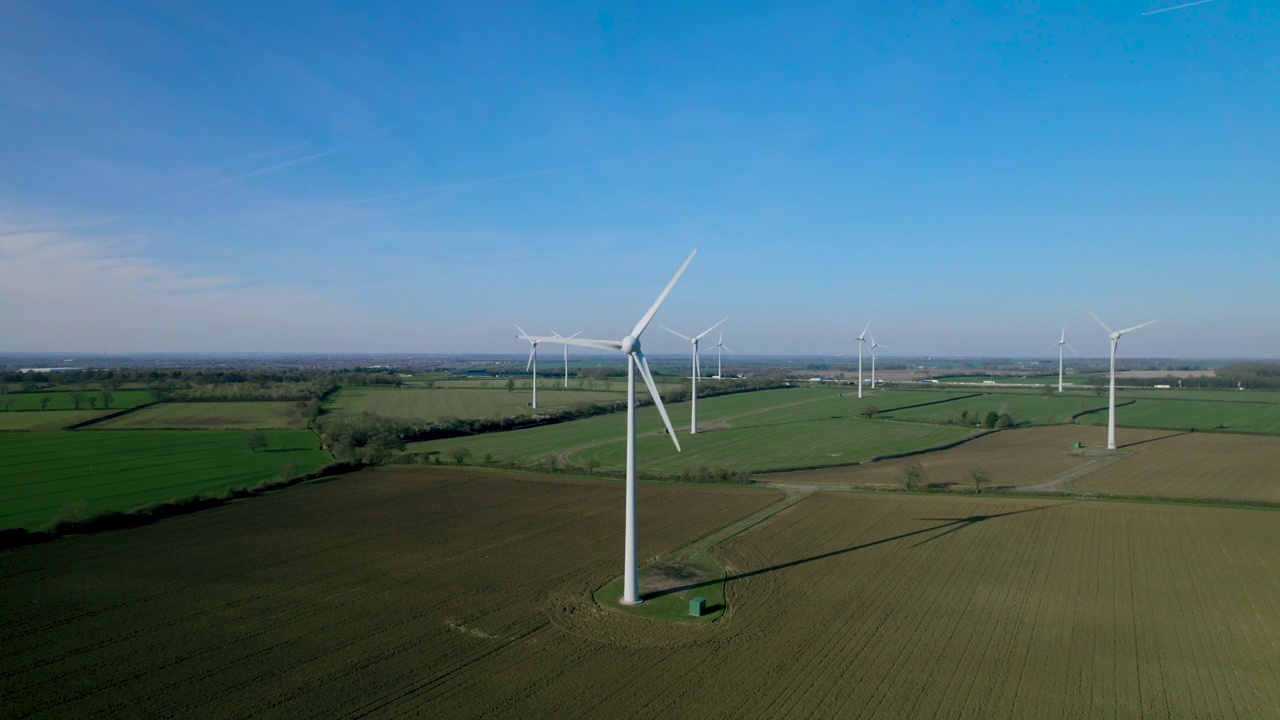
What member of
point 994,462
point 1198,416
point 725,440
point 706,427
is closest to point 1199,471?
point 994,462

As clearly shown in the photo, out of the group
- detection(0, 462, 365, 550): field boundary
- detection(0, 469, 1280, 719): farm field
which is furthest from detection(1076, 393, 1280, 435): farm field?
detection(0, 462, 365, 550): field boundary

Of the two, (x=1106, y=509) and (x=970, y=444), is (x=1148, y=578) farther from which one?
(x=970, y=444)

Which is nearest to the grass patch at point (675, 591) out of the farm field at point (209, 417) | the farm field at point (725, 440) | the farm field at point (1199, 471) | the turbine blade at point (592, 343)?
the turbine blade at point (592, 343)

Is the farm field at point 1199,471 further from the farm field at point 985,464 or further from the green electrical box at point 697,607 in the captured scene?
the green electrical box at point 697,607

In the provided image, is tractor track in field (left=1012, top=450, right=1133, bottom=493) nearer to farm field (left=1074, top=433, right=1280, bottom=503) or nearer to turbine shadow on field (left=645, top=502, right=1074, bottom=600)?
farm field (left=1074, top=433, right=1280, bottom=503)

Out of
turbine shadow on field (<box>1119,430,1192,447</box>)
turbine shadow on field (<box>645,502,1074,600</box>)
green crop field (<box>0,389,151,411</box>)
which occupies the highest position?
green crop field (<box>0,389,151,411</box>)

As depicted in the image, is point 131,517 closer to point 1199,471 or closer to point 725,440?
point 725,440
